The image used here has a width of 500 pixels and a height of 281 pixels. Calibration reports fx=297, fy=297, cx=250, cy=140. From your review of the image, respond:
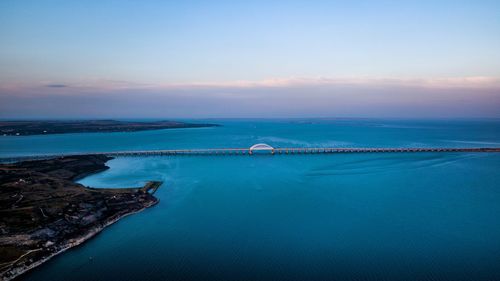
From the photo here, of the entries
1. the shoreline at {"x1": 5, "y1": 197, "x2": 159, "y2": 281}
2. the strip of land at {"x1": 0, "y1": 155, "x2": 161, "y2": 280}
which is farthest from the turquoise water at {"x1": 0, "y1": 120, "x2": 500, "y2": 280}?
the strip of land at {"x1": 0, "y1": 155, "x2": 161, "y2": 280}

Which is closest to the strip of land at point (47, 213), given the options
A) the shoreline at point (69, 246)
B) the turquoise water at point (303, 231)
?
the shoreline at point (69, 246)

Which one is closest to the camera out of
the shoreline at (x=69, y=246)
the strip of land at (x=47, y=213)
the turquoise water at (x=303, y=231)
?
the shoreline at (x=69, y=246)

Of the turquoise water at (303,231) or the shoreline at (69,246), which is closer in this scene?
the shoreline at (69,246)

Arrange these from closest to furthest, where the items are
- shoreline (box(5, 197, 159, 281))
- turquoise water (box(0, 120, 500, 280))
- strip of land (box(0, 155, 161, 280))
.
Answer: shoreline (box(5, 197, 159, 281)) < turquoise water (box(0, 120, 500, 280)) < strip of land (box(0, 155, 161, 280))

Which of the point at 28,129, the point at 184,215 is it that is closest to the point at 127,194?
the point at 184,215

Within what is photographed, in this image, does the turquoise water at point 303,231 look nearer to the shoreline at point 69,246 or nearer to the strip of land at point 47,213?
the shoreline at point 69,246

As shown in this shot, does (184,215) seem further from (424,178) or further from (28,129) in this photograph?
(28,129)

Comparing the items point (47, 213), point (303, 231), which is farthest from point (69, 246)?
point (303, 231)

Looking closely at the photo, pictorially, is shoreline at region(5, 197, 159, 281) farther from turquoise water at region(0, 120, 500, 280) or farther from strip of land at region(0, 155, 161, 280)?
turquoise water at region(0, 120, 500, 280)
